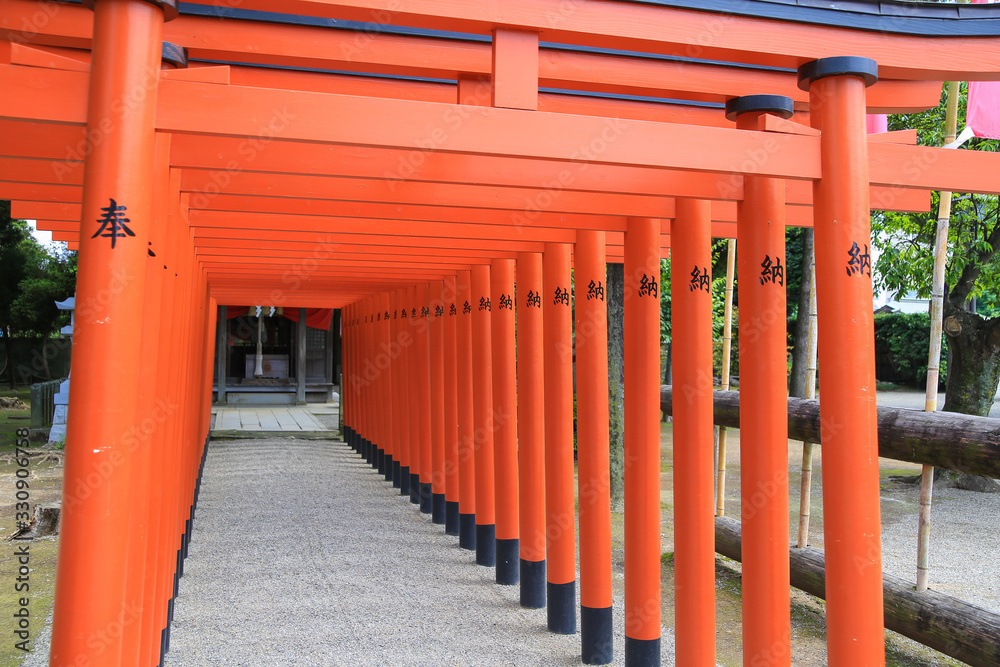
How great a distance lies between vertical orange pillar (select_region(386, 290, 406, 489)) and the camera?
32.7 ft

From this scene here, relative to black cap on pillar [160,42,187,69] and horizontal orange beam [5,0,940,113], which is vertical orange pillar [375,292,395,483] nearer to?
horizontal orange beam [5,0,940,113]

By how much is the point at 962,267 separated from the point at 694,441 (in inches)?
286

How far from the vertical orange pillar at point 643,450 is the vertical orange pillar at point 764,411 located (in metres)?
0.85

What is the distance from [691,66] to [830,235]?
1.06m

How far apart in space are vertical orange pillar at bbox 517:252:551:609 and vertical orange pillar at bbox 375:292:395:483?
4885mm

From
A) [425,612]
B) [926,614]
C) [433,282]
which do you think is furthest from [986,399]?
[425,612]

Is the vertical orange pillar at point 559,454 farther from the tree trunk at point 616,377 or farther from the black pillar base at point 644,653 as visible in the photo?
the tree trunk at point 616,377

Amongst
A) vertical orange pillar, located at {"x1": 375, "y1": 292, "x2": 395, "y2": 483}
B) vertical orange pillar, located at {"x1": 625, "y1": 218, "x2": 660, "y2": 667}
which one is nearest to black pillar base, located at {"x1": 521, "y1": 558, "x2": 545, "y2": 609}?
vertical orange pillar, located at {"x1": 625, "y1": 218, "x2": 660, "y2": 667}

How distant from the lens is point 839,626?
2.90m

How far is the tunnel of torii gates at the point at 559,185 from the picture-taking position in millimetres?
2264

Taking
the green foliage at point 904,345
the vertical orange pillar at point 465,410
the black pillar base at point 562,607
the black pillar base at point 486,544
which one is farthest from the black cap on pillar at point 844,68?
the green foliage at point 904,345

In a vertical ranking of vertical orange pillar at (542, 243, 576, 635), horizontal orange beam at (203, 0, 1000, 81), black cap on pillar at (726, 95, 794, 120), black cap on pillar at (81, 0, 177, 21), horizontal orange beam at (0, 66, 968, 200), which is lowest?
vertical orange pillar at (542, 243, 576, 635)

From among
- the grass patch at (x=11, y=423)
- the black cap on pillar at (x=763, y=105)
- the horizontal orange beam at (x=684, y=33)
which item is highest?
the horizontal orange beam at (x=684, y=33)

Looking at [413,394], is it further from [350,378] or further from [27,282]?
[27,282]
